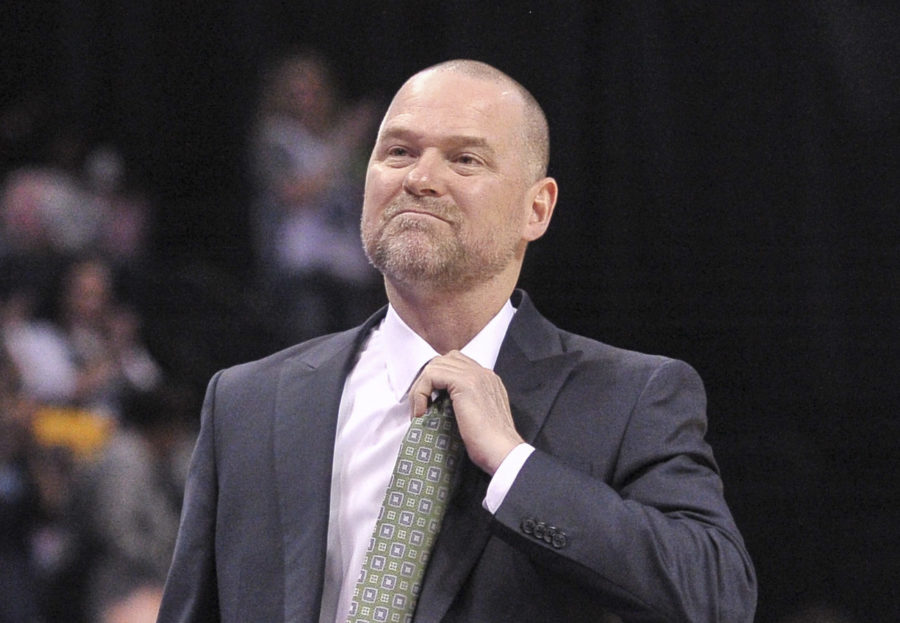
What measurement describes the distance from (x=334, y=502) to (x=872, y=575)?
196 cm

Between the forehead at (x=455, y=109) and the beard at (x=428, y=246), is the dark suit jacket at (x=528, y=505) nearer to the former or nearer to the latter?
the beard at (x=428, y=246)

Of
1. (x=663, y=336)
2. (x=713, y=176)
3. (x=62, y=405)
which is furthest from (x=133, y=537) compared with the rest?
(x=713, y=176)

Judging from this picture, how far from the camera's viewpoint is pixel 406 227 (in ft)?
5.45

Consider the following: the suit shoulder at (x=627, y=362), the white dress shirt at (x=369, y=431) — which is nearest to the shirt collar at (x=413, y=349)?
the white dress shirt at (x=369, y=431)

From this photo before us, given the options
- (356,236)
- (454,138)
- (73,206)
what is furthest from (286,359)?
(73,206)

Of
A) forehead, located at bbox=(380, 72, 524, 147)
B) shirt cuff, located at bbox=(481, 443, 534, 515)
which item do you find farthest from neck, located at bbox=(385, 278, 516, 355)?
shirt cuff, located at bbox=(481, 443, 534, 515)

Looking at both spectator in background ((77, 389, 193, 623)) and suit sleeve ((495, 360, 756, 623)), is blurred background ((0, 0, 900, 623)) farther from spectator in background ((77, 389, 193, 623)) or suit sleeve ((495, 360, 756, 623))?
suit sleeve ((495, 360, 756, 623))

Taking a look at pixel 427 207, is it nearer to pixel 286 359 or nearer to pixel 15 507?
pixel 286 359

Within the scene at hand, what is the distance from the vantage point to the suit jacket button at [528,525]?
1.43 meters

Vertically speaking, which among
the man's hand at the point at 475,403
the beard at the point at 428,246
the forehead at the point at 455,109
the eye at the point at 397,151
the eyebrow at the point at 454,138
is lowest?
the man's hand at the point at 475,403

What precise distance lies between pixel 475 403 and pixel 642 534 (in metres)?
0.26

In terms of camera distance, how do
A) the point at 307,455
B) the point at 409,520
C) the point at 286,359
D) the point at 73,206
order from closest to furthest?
the point at 409,520 → the point at 307,455 → the point at 286,359 → the point at 73,206

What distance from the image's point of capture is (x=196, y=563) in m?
1.67

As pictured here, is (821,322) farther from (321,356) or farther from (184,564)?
(184,564)
